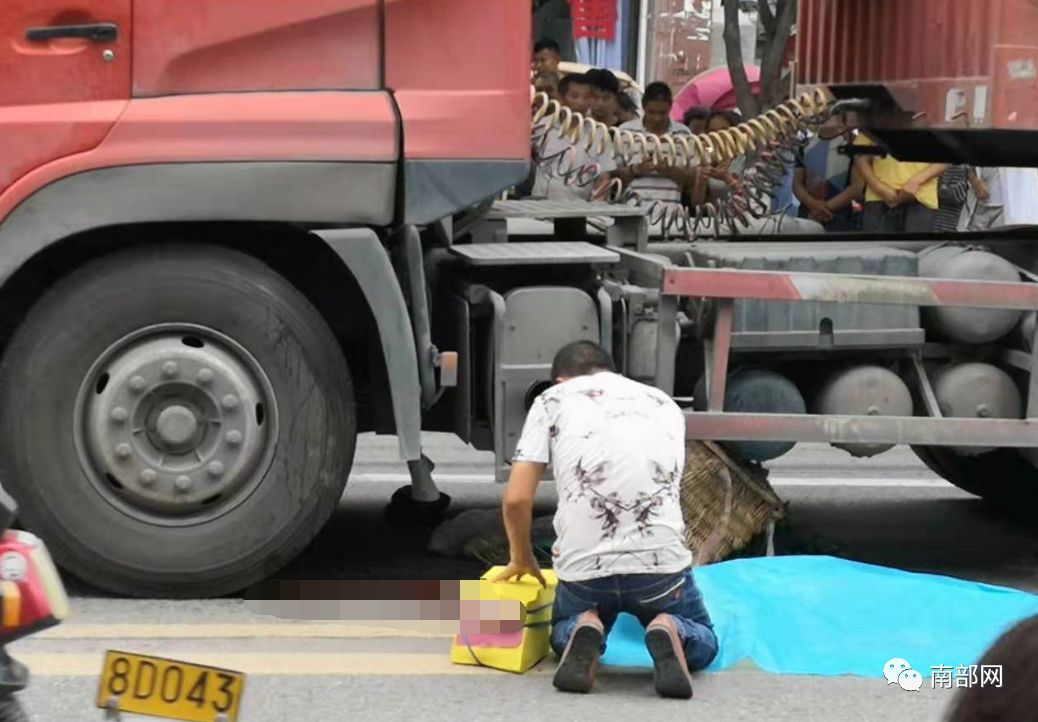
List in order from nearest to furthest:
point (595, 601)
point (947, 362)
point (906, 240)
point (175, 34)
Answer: point (595, 601)
point (175, 34)
point (947, 362)
point (906, 240)

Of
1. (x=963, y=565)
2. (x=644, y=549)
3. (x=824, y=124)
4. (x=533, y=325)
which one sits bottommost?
(x=963, y=565)

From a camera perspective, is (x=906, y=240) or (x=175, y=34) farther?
(x=906, y=240)

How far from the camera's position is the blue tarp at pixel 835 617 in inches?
198

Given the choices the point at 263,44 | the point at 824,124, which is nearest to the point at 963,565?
the point at 824,124

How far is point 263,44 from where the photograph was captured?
533 centimetres

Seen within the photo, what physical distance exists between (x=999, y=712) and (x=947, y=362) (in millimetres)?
4682

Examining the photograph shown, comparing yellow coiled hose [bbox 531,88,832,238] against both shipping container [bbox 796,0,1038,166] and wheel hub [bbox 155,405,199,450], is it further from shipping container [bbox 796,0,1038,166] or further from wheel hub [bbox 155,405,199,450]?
wheel hub [bbox 155,405,199,450]

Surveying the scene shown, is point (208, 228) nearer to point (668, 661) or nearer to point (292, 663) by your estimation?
point (292, 663)

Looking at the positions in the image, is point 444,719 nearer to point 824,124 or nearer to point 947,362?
point 947,362

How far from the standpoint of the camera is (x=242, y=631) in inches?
206

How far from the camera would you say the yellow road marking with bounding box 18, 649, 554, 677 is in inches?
190

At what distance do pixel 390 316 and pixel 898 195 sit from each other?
4.90m

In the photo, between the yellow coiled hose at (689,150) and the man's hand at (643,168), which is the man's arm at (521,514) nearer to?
the yellow coiled hose at (689,150)

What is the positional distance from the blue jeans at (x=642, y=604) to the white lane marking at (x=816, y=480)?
2.97 m
